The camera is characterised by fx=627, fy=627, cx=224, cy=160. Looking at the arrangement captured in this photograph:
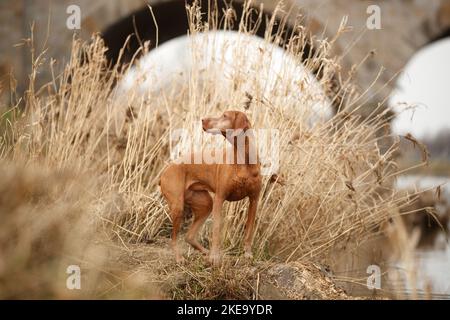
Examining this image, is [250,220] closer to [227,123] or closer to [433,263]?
[227,123]

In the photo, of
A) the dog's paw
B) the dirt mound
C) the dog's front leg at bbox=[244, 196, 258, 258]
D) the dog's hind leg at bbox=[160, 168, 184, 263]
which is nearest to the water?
the dirt mound

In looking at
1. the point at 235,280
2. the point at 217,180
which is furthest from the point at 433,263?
the point at 217,180

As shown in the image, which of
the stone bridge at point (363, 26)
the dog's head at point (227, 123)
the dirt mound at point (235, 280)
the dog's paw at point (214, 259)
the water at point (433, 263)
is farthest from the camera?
the stone bridge at point (363, 26)

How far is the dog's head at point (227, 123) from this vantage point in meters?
2.64

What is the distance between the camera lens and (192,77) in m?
3.93

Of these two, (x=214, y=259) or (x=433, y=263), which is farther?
Answer: (x=433, y=263)

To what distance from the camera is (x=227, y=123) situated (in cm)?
266

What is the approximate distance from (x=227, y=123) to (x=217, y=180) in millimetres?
270

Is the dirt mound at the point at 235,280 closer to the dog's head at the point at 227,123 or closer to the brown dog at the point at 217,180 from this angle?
the brown dog at the point at 217,180

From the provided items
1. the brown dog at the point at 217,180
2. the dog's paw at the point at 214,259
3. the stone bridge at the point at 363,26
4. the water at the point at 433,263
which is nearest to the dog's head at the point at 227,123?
the brown dog at the point at 217,180

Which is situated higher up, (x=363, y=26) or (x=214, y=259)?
(x=363, y=26)

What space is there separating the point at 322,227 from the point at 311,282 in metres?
0.60

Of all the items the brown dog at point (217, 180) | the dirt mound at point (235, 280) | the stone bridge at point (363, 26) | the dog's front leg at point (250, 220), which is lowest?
the dirt mound at point (235, 280)

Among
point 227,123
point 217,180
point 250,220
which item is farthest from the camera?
point 250,220
